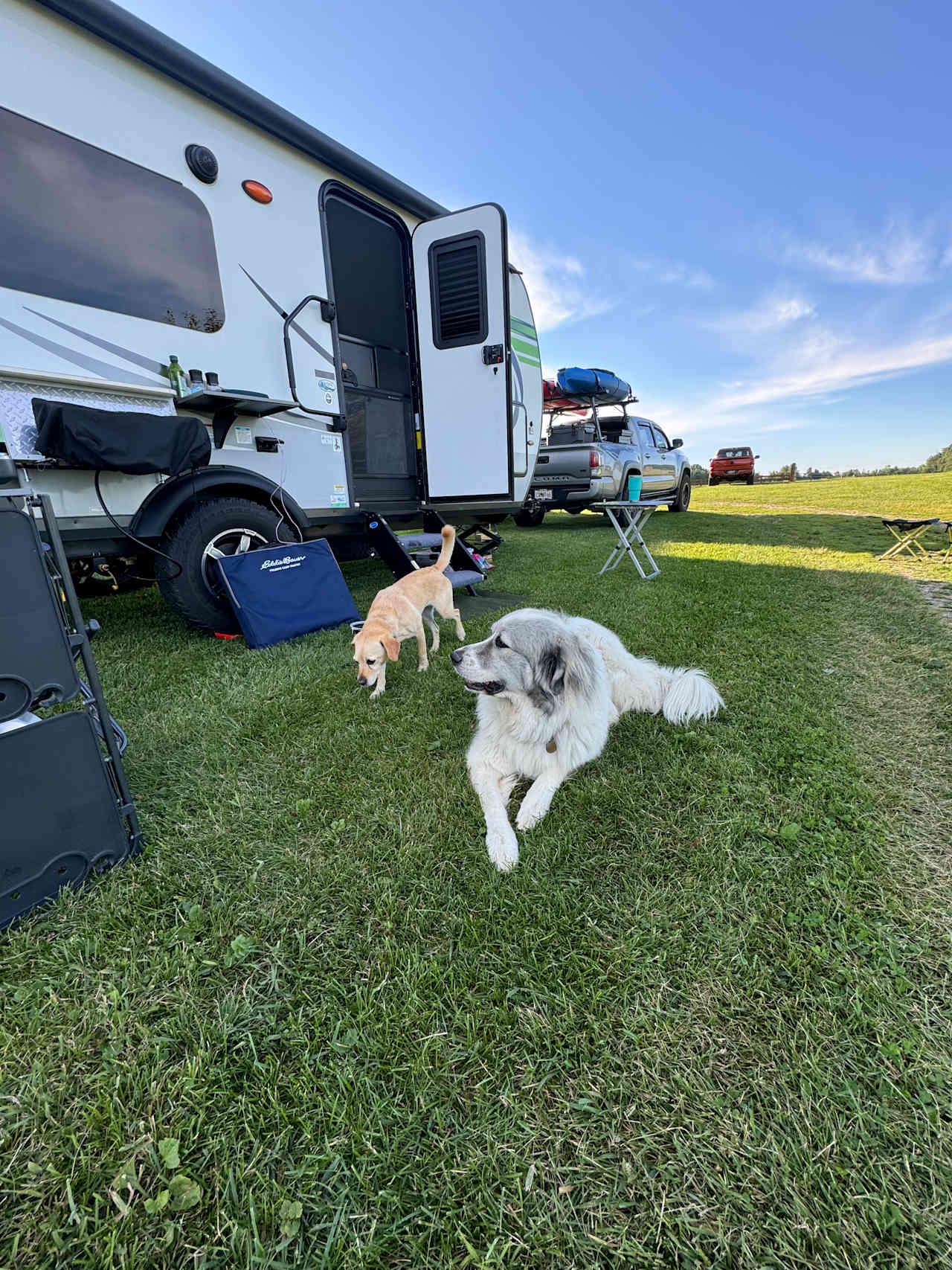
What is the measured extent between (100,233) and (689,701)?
4.62 meters

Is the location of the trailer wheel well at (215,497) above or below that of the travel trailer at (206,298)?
below

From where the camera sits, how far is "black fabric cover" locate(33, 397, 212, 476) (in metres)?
2.79

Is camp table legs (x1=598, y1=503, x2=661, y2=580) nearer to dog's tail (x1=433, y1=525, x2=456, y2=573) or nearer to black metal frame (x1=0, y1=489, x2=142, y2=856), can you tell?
dog's tail (x1=433, y1=525, x2=456, y2=573)

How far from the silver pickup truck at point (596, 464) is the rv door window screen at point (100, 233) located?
5.76m

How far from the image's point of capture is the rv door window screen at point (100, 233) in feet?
9.28

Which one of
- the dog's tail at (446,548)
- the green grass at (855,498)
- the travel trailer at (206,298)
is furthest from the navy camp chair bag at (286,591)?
the green grass at (855,498)

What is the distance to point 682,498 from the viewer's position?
14242 millimetres

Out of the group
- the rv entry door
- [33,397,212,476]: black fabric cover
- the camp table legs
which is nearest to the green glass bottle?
[33,397,212,476]: black fabric cover

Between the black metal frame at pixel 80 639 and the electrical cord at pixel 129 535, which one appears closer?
the black metal frame at pixel 80 639

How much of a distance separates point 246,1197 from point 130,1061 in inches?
16.7

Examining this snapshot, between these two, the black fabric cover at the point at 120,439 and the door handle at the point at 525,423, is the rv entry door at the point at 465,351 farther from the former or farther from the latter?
the black fabric cover at the point at 120,439

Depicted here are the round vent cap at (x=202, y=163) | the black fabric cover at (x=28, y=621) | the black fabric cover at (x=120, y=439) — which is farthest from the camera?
the round vent cap at (x=202, y=163)

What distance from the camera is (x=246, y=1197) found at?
2.97 feet

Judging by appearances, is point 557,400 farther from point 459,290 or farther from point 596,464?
point 459,290
